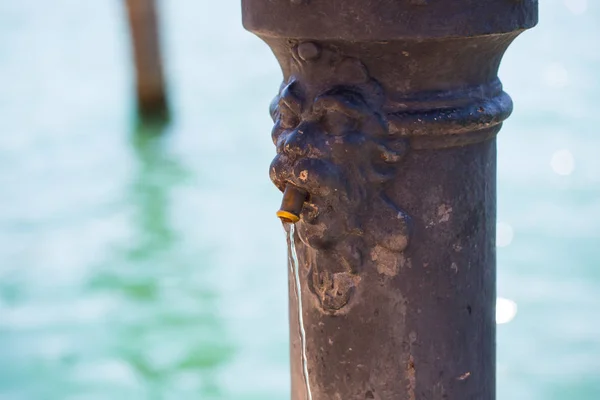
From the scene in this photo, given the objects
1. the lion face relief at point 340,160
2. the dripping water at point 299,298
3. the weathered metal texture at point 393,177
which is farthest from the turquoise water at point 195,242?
the lion face relief at point 340,160

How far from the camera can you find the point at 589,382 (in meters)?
3.81

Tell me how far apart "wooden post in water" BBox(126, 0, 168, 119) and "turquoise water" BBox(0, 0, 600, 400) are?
212mm

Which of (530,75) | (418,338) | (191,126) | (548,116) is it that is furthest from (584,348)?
(530,75)

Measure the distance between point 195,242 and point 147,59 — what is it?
319cm

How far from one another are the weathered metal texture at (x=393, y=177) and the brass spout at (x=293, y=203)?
1 cm

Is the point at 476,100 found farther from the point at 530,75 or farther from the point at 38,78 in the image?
the point at 38,78

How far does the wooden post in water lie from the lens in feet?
25.9

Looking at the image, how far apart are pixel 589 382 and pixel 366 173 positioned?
2766 millimetres

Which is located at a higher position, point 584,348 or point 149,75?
point 149,75

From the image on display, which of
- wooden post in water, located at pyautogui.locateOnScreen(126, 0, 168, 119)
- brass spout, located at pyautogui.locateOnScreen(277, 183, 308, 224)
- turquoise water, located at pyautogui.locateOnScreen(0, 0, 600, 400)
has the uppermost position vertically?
wooden post in water, located at pyautogui.locateOnScreen(126, 0, 168, 119)

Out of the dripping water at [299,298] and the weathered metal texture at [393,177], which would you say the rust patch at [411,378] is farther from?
the dripping water at [299,298]

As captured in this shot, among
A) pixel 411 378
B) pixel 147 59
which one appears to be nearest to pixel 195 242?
pixel 147 59

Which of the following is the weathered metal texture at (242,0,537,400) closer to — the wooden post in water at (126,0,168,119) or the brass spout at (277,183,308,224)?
the brass spout at (277,183,308,224)

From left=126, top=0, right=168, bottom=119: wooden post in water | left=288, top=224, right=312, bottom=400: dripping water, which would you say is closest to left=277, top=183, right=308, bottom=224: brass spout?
left=288, top=224, right=312, bottom=400: dripping water
